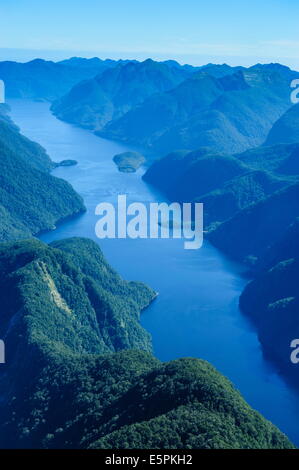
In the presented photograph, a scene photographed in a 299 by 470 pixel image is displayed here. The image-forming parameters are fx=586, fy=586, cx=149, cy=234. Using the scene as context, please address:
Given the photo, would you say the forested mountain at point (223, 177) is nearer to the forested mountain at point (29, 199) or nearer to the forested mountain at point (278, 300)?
the forested mountain at point (278, 300)

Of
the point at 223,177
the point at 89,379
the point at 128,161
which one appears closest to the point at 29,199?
the point at 223,177

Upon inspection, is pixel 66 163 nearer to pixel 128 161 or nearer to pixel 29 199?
pixel 128 161

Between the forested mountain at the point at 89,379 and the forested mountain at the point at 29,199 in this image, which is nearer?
the forested mountain at the point at 89,379

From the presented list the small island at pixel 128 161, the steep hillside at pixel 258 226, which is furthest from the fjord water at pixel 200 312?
the small island at pixel 128 161

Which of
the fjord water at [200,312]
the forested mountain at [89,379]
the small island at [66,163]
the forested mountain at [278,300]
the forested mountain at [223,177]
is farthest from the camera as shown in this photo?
the small island at [66,163]

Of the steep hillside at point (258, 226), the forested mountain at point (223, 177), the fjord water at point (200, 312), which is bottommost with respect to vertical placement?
the fjord water at point (200, 312)

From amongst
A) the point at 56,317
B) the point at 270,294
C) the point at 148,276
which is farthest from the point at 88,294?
the point at 270,294

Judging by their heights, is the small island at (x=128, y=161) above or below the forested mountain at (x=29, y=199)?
above
